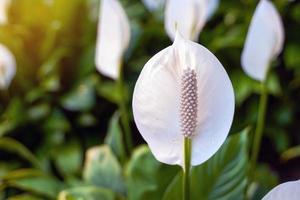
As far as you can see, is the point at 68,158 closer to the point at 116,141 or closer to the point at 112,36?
the point at 116,141

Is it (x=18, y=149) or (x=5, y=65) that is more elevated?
(x=5, y=65)

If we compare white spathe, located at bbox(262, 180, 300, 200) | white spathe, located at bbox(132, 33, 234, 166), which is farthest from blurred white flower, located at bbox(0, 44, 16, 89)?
white spathe, located at bbox(262, 180, 300, 200)

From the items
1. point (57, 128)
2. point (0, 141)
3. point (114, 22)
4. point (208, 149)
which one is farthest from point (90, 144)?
point (208, 149)

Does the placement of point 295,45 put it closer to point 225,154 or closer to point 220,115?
point 225,154

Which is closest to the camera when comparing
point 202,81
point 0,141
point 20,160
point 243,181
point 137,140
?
point 202,81

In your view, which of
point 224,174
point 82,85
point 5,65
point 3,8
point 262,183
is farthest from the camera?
point 82,85

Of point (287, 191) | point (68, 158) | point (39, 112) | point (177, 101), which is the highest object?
point (177, 101)

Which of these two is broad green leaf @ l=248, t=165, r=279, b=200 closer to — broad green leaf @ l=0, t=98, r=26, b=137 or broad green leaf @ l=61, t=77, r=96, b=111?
broad green leaf @ l=61, t=77, r=96, b=111

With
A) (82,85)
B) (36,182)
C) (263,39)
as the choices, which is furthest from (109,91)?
(263,39)
